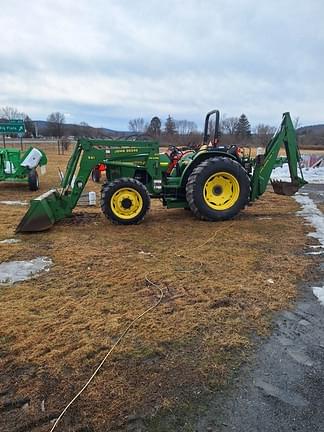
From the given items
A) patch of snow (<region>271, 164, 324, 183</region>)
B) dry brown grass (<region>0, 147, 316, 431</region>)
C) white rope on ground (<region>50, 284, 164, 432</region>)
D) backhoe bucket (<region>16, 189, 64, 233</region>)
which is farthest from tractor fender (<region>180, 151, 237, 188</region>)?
patch of snow (<region>271, 164, 324, 183</region>)

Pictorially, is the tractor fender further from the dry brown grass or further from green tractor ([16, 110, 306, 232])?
the dry brown grass

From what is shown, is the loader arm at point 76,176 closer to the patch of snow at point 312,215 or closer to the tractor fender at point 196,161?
the tractor fender at point 196,161

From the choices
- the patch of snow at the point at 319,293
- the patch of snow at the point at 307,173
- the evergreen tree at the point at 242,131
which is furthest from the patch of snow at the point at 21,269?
the evergreen tree at the point at 242,131

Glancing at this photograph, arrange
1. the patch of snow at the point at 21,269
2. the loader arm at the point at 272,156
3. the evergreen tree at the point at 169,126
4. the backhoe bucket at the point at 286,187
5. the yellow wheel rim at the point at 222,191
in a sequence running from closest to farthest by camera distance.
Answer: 1. the patch of snow at the point at 21,269
2. the yellow wheel rim at the point at 222,191
3. the loader arm at the point at 272,156
4. the backhoe bucket at the point at 286,187
5. the evergreen tree at the point at 169,126

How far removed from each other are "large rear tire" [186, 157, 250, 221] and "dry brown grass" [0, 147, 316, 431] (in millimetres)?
986

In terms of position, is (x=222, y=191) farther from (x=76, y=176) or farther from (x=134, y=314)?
(x=134, y=314)

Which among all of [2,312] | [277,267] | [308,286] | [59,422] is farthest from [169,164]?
[59,422]

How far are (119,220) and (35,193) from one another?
6.04 m

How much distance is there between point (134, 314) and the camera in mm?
3537

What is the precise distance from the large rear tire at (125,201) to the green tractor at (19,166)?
6.21m

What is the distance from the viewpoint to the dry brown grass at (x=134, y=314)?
99.1 inches

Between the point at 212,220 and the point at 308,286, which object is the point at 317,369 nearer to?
the point at 308,286

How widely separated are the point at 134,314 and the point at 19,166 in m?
10.4

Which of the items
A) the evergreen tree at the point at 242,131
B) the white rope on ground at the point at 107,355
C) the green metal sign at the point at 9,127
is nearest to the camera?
the white rope on ground at the point at 107,355
